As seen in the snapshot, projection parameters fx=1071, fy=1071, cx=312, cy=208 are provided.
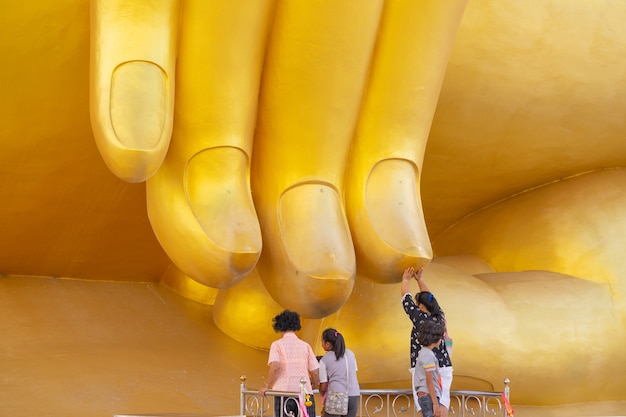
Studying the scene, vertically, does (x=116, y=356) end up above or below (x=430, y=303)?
above

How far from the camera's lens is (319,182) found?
5.28 metres

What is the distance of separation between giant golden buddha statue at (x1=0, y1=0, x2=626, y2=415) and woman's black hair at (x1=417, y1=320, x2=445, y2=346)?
1.58ft

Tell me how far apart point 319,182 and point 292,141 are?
243 millimetres

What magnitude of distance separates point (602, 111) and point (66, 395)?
12.1 feet

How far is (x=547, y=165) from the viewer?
6914 millimetres

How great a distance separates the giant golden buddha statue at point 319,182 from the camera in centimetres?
498

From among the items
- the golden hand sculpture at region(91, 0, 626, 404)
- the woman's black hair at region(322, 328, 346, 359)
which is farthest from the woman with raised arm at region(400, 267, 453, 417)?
the woman's black hair at region(322, 328, 346, 359)

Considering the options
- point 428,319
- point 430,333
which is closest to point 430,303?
point 428,319

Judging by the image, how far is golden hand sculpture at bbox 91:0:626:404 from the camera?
15.7 feet

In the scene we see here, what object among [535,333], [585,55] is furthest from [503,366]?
[585,55]

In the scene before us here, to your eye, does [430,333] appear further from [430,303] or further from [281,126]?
[281,126]

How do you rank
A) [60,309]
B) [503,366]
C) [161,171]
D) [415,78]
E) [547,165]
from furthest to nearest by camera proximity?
[547,165] → [60,309] → [503,366] → [415,78] → [161,171]

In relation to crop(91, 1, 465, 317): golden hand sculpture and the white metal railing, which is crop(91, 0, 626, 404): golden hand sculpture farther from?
the white metal railing

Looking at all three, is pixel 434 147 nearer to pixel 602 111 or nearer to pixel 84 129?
pixel 602 111
